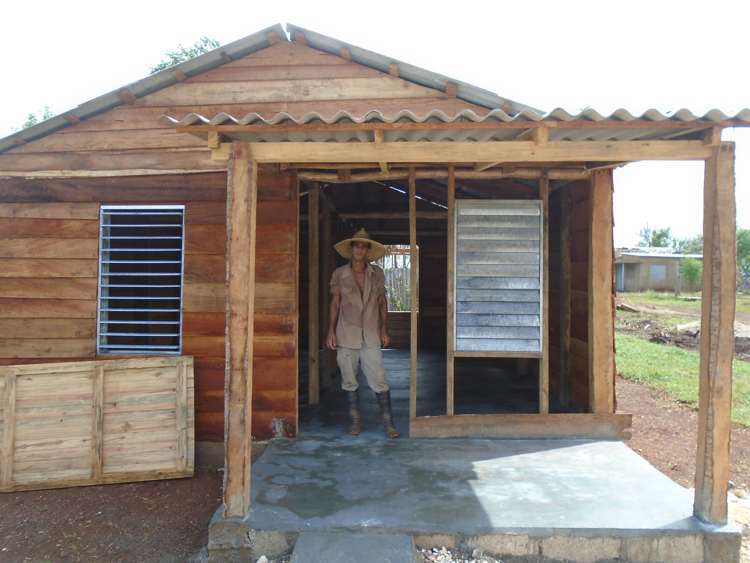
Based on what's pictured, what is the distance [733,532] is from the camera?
3.62 metres

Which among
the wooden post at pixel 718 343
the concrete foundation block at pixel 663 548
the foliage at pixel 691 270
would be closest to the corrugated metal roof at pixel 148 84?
the wooden post at pixel 718 343

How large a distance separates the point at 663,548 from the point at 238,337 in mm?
3081

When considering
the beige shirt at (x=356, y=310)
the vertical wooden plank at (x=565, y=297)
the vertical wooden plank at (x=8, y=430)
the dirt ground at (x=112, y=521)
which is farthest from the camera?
the vertical wooden plank at (x=565, y=297)

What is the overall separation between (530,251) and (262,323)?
2.79 meters

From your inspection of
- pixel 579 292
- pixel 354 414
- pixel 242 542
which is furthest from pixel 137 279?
pixel 579 292

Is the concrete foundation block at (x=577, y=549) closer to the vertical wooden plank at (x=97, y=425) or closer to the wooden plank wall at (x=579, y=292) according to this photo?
the wooden plank wall at (x=579, y=292)

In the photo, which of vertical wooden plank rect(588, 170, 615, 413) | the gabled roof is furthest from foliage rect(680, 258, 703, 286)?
the gabled roof

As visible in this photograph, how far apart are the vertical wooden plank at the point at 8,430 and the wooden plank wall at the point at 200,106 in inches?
87.7

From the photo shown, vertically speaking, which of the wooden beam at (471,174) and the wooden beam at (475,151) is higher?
the wooden beam at (471,174)

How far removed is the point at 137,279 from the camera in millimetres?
8148

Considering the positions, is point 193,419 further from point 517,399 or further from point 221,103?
point 517,399

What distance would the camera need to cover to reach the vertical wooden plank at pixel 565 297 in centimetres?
641

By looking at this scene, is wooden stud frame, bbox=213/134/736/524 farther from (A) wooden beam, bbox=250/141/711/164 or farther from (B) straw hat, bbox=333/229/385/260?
(B) straw hat, bbox=333/229/385/260

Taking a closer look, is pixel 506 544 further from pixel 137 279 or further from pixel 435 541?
pixel 137 279
